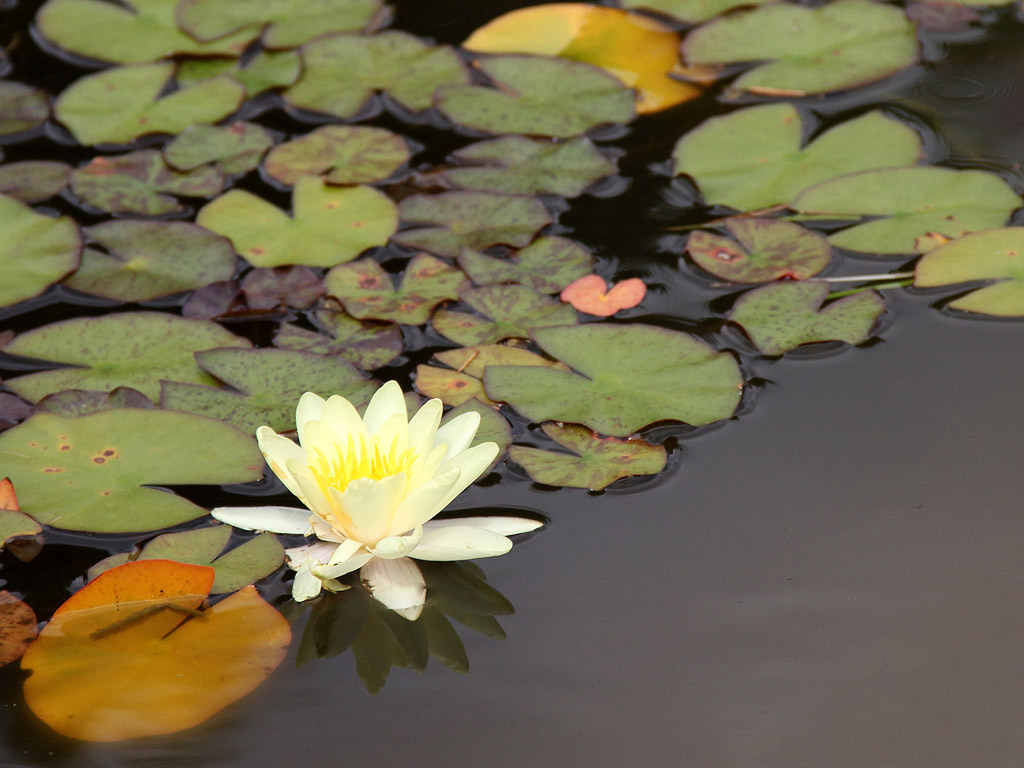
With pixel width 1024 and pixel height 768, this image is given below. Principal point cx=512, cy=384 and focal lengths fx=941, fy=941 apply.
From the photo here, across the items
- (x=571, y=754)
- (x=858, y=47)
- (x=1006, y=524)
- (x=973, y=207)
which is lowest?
(x=571, y=754)

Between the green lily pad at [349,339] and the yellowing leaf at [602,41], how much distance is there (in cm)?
109

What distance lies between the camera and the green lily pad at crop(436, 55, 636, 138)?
2.47 m

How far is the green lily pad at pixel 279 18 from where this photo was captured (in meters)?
2.77

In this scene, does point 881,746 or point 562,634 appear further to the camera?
point 562,634

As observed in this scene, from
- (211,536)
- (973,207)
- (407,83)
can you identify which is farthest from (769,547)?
(407,83)

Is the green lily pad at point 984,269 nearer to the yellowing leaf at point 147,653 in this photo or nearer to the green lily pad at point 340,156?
the green lily pad at point 340,156

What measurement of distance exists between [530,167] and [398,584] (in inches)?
48.8

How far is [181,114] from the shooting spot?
8.26 feet

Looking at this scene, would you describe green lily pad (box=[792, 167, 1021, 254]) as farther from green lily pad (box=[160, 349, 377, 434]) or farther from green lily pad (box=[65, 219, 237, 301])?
green lily pad (box=[65, 219, 237, 301])

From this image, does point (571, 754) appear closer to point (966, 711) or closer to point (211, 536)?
point (966, 711)

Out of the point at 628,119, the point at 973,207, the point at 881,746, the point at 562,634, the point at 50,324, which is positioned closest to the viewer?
the point at 881,746

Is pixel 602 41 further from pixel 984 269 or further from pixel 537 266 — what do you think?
pixel 984 269

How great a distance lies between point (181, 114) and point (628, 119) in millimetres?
1191

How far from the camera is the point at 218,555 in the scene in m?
1.51
